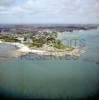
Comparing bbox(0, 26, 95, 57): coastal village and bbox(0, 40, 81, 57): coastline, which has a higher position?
bbox(0, 26, 95, 57): coastal village

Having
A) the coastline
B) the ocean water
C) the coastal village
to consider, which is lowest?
the ocean water

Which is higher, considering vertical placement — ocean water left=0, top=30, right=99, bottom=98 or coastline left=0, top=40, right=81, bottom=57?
coastline left=0, top=40, right=81, bottom=57

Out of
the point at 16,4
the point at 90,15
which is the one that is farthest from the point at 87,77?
the point at 16,4

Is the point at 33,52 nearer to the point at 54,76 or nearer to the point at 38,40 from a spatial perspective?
the point at 38,40

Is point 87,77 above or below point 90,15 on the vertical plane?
below

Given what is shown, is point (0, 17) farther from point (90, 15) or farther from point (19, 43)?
point (90, 15)

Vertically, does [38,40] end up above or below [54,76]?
above

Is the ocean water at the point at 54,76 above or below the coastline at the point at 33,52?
below

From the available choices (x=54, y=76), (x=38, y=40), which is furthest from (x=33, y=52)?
(x=54, y=76)
